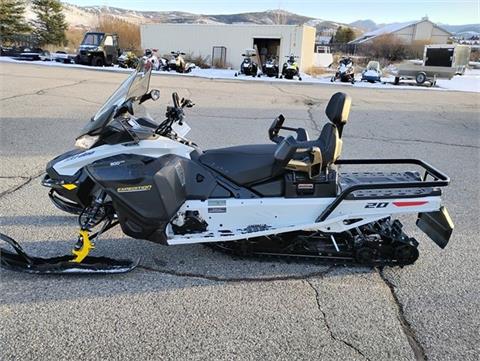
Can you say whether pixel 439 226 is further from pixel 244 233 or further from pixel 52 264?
pixel 52 264

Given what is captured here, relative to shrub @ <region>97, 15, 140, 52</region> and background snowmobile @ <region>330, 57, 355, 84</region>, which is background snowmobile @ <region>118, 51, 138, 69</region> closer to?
shrub @ <region>97, 15, 140, 52</region>

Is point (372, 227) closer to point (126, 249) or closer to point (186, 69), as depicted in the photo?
point (126, 249)

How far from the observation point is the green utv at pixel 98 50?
23.3 m

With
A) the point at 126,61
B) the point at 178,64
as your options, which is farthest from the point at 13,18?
the point at 178,64

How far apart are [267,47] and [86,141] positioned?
32047mm

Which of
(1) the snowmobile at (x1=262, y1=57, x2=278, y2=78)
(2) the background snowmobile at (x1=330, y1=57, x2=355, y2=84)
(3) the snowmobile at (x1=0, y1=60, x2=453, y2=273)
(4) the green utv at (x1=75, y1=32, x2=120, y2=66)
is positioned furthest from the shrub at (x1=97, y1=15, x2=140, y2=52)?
(3) the snowmobile at (x1=0, y1=60, x2=453, y2=273)

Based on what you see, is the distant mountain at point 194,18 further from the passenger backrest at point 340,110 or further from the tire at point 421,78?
the passenger backrest at point 340,110

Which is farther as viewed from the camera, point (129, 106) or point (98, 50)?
point (98, 50)

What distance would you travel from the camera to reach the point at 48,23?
1431 inches

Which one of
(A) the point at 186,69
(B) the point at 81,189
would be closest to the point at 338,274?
(B) the point at 81,189

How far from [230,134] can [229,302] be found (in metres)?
5.00

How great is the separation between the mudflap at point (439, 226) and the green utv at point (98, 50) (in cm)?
2321

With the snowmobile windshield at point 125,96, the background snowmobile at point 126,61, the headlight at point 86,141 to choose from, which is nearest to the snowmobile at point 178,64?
the background snowmobile at point 126,61

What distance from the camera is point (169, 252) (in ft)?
11.1
